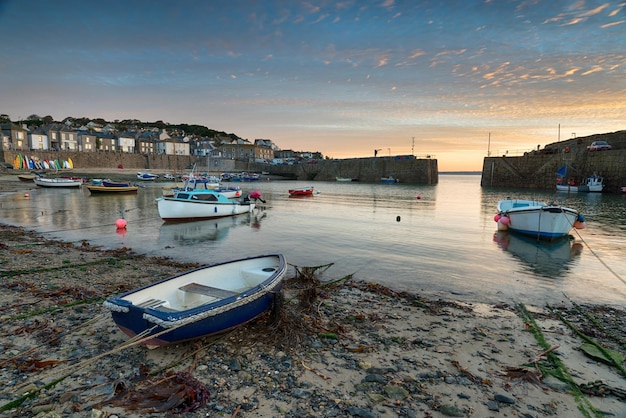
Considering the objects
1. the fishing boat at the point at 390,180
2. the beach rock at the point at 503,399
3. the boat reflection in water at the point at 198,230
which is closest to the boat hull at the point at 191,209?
the boat reflection in water at the point at 198,230

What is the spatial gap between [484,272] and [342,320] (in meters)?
7.21

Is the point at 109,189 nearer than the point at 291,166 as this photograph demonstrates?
Yes

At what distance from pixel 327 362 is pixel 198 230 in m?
16.2

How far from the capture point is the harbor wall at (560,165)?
155ft

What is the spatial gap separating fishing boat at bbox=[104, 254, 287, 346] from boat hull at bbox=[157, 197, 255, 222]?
15.8 m

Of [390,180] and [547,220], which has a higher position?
[390,180]

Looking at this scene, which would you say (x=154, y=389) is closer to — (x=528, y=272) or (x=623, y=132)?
(x=528, y=272)

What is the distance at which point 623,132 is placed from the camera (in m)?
49.7

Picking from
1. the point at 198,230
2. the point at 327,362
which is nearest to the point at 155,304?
the point at 327,362

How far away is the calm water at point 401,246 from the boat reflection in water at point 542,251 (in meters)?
0.05

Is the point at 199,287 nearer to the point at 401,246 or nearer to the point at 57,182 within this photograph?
the point at 401,246

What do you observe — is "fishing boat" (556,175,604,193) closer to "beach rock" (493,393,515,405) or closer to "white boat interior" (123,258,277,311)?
"white boat interior" (123,258,277,311)

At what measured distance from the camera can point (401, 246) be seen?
52.2 feet

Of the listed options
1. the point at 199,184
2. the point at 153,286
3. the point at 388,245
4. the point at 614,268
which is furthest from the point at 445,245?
the point at 199,184
